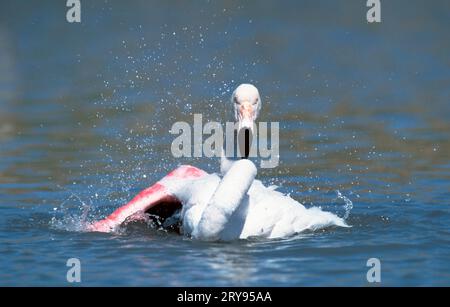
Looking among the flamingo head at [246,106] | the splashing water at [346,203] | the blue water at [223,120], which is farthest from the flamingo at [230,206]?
the splashing water at [346,203]

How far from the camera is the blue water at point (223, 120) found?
355 inches

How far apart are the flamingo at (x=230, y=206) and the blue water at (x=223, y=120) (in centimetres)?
14

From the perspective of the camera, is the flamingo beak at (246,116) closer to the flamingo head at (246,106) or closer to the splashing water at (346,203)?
the flamingo head at (246,106)

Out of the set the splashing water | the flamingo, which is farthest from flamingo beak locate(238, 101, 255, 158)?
the splashing water

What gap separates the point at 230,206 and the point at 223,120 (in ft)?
18.7

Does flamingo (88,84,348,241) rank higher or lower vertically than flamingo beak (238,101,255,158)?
lower

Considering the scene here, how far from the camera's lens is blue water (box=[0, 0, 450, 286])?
355 inches

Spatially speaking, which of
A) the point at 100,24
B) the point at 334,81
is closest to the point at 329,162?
the point at 334,81

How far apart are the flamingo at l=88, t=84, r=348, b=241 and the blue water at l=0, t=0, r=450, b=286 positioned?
14cm

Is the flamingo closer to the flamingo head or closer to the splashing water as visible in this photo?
the flamingo head

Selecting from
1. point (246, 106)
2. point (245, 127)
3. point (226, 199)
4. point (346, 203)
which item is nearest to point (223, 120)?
point (346, 203)

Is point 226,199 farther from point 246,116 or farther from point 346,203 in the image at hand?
point 346,203

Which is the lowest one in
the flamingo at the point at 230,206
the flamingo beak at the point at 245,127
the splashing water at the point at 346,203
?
the splashing water at the point at 346,203

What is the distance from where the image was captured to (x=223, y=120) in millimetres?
14656
